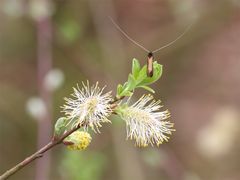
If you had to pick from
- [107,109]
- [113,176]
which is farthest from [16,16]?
[107,109]

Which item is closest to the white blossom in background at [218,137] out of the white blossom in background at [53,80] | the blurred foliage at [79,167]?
the blurred foliage at [79,167]

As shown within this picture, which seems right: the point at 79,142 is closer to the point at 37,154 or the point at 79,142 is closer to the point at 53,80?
the point at 37,154

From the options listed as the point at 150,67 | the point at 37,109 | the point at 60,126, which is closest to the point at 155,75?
the point at 150,67

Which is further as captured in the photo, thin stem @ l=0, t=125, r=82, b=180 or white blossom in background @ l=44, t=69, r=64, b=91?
white blossom in background @ l=44, t=69, r=64, b=91

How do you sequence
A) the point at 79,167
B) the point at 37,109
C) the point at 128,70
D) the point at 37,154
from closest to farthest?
the point at 37,154
the point at 37,109
the point at 79,167
the point at 128,70

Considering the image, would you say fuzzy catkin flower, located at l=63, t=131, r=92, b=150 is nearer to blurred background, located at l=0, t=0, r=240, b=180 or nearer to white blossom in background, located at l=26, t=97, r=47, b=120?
white blossom in background, located at l=26, t=97, r=47, b=120

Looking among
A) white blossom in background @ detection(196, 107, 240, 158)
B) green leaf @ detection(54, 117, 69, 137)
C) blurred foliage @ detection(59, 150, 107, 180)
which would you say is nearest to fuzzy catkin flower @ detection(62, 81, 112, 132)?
green leaf @ detection(54, 117, 69, 137)
